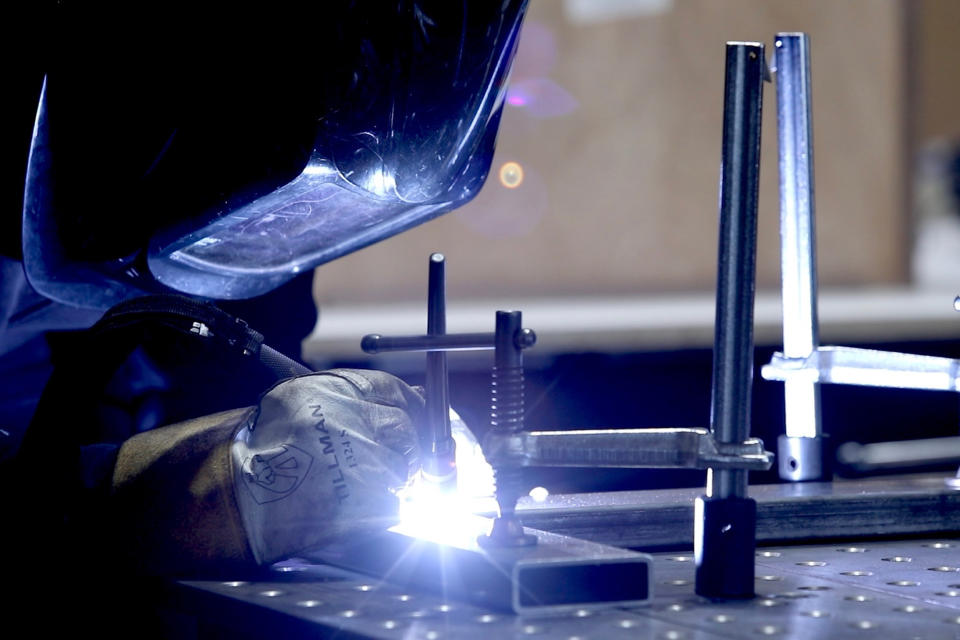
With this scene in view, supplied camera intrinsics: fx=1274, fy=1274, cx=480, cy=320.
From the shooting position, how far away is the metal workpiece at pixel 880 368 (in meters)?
0.96

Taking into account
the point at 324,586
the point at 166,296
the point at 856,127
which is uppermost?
the point at 856,127

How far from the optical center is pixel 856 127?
362cm

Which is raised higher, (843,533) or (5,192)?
(5,192)

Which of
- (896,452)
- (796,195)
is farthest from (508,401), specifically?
(896,452)

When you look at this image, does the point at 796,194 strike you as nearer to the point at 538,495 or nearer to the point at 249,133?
the point at 538,495

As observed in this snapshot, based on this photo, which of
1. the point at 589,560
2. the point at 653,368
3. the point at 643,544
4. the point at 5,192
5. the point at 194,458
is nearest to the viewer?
the point at 589,560

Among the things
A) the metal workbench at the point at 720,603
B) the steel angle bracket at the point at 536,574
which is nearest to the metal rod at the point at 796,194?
A: the metal workbench at the point at 720,603

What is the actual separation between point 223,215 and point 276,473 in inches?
8.0

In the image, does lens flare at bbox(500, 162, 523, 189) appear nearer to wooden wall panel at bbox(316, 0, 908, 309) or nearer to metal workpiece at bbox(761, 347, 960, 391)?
wooden wall panel at bbox(316, 0, 908, 309)

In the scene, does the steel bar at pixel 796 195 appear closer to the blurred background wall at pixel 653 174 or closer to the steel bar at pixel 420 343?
the steel bar at pixel 420 343

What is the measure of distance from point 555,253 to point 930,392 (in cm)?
122

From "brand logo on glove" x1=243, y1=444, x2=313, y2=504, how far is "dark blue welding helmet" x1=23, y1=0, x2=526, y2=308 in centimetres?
19

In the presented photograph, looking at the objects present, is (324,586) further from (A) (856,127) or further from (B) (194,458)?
(A) (856,127)

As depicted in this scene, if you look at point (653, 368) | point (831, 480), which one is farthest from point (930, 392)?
point (831, 480)
